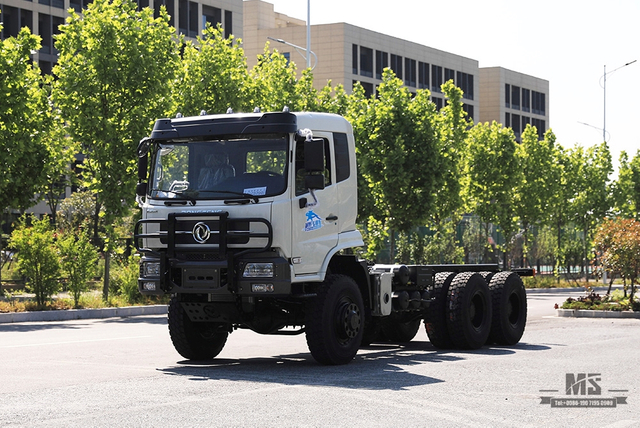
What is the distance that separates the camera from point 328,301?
Answer: 12602 millimetres

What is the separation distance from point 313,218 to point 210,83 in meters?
21.4

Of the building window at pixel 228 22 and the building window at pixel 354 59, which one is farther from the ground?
the building window at pixel 228 22

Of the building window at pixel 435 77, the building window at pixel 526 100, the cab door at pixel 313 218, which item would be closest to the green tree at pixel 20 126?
the cab door at pixel 313 218

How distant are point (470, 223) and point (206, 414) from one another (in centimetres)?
4629

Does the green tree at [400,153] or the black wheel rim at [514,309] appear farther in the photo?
the green tree at [400,153]

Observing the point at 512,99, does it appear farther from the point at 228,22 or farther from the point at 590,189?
the point at 590,189

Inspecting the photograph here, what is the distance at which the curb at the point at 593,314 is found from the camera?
977 inches

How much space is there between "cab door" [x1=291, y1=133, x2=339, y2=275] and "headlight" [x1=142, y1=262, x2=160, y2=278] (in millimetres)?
1738

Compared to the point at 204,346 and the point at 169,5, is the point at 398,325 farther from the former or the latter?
the point at 169,5

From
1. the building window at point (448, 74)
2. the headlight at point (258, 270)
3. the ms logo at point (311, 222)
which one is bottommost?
the headlight at point (258, 270)

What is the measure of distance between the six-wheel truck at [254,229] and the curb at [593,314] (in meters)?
12.6

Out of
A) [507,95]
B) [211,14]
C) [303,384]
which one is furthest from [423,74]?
[303,384]

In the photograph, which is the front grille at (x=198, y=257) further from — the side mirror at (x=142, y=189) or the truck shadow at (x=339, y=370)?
the truck shadow at (x=339, y=370)

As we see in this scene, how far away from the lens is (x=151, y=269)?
1253cm
